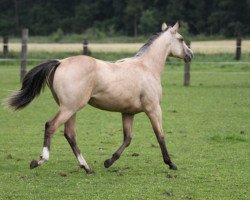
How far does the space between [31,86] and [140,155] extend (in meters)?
2.28

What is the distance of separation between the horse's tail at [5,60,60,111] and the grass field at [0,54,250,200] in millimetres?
871

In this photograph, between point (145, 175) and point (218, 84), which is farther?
point (218, 84)

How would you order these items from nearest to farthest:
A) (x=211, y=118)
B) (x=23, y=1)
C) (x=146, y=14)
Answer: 1. (x=211, y=118)
2. (x=146, y=14)
3. (x=23, y=1)

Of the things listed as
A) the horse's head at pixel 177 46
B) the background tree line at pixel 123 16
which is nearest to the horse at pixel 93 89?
the horse's head at pixel 177 46

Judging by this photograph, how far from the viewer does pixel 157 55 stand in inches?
410

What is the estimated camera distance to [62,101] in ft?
29.9

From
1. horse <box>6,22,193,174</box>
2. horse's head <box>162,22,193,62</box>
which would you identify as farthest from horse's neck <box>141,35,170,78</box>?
horse's head <box>162,22,193,62</box>

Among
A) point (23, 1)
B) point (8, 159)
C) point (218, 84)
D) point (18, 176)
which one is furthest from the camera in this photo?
point (23, 1)

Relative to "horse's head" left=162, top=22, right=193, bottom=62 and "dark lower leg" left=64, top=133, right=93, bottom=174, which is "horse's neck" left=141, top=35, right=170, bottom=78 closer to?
"horse's head" left=162, top=22, right=193, bottom=62

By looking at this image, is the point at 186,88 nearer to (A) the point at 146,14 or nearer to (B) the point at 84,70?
(B) the point at 84,70

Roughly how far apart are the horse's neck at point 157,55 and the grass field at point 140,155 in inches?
52.8

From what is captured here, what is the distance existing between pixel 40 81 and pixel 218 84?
15719 mm

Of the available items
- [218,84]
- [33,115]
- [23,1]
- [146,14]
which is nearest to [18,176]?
[33,115]

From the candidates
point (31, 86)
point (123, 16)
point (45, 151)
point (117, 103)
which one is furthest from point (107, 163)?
point (123, 16)
